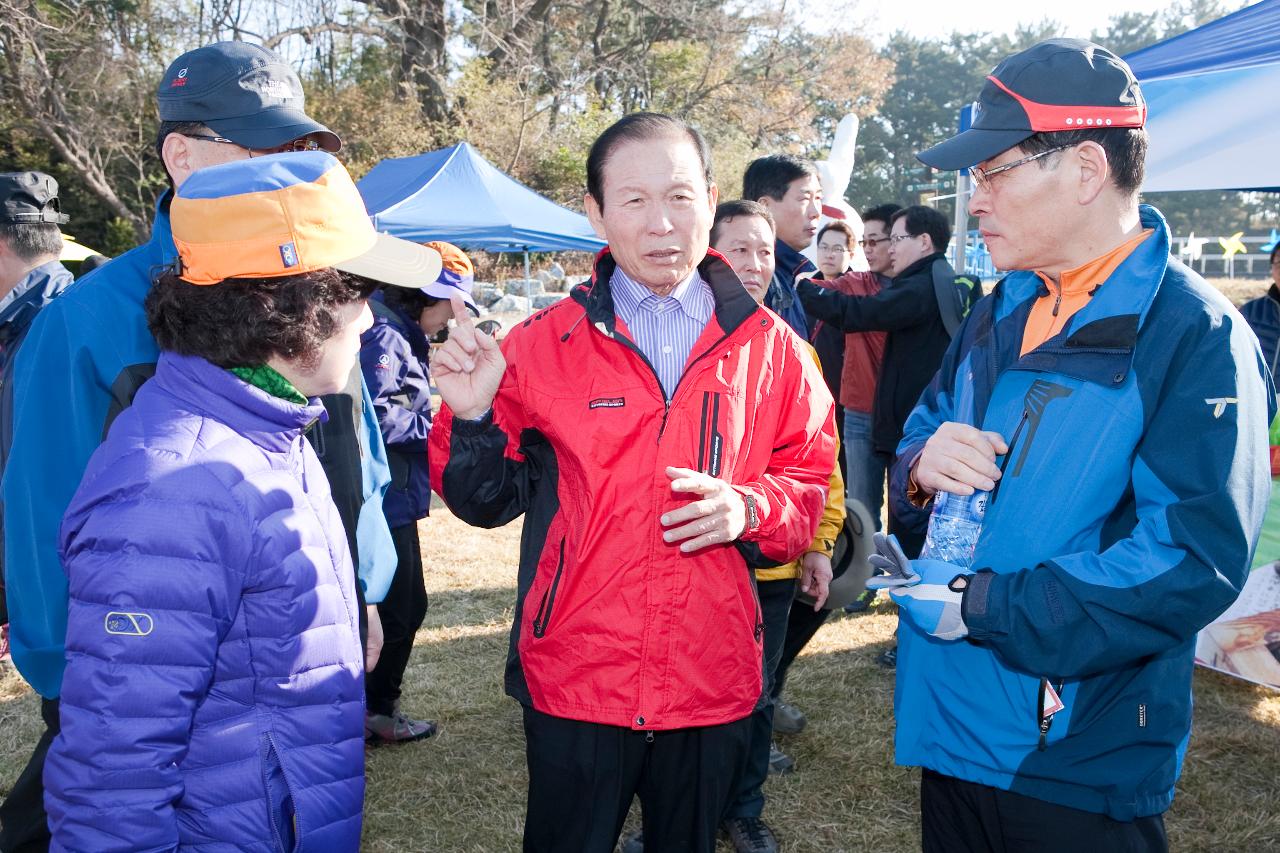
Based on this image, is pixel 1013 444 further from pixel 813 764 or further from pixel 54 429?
pixel 813 764

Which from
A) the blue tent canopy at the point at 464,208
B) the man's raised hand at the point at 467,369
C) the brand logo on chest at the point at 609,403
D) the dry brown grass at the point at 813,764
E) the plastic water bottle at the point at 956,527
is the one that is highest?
the blue tent canopy at the point at 464,208

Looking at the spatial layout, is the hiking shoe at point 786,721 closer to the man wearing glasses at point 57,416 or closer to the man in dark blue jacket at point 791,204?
the man in dark blue jacket at point 791,204

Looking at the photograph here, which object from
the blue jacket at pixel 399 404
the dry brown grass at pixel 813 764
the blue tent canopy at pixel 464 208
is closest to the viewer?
the dry brown grass at pixel 813 764

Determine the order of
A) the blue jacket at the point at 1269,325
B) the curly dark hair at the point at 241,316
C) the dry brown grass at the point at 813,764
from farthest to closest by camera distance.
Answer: the blue jacket at the point at 1269,325 → the dry brown grass at the point at 813,764 → the curly dark hair at the point at 241,316

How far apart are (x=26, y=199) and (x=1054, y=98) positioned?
357 cm

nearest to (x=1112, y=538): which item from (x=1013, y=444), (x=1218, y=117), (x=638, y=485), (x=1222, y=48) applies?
(x=1013, y=444)

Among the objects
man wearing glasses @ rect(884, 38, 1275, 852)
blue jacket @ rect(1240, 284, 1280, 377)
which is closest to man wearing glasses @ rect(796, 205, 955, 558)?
blue jacket @ rect(1240, 284, 1280, 377)

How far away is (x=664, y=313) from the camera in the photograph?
212cm

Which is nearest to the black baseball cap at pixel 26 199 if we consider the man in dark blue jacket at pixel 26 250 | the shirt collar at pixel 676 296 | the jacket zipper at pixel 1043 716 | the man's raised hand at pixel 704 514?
the man in dark blue jacket at pixel 26 250

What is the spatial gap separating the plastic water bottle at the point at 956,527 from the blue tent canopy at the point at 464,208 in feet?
28.7

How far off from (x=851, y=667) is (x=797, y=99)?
1226 inches

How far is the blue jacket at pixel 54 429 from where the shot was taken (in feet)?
5.73

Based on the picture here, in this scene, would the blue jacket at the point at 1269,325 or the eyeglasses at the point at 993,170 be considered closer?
the eyeglasses at the point at 993,170

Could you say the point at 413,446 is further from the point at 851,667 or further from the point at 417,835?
the point at 851,667
